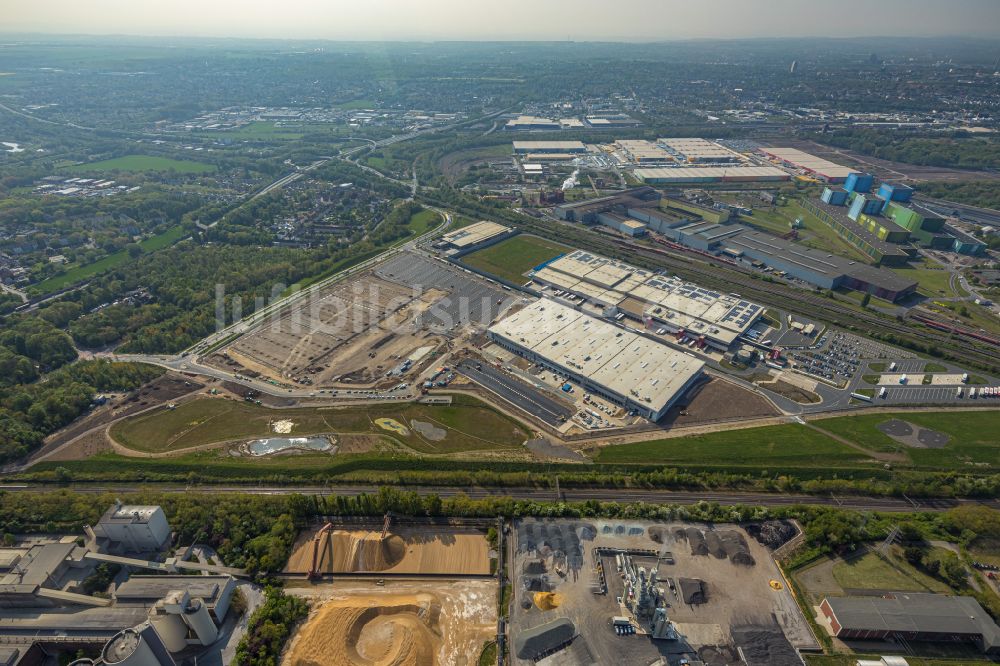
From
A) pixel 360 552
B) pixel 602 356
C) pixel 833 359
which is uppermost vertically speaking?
pixel 602 356

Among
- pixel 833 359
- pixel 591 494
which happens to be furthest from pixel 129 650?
pixel 833 359

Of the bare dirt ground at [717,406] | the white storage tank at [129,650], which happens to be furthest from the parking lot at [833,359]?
the white storage tank at [129,650]

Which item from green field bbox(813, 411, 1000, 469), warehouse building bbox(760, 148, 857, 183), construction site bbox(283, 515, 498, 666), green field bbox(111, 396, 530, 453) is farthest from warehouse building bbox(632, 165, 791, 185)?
construction site bbox(283, 515, 498, 666)

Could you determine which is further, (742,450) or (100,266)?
(100,266)

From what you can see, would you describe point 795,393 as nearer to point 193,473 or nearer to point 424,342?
point 424,342

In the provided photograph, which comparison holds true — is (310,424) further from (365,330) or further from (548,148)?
(548,148)

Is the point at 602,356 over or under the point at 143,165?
under
